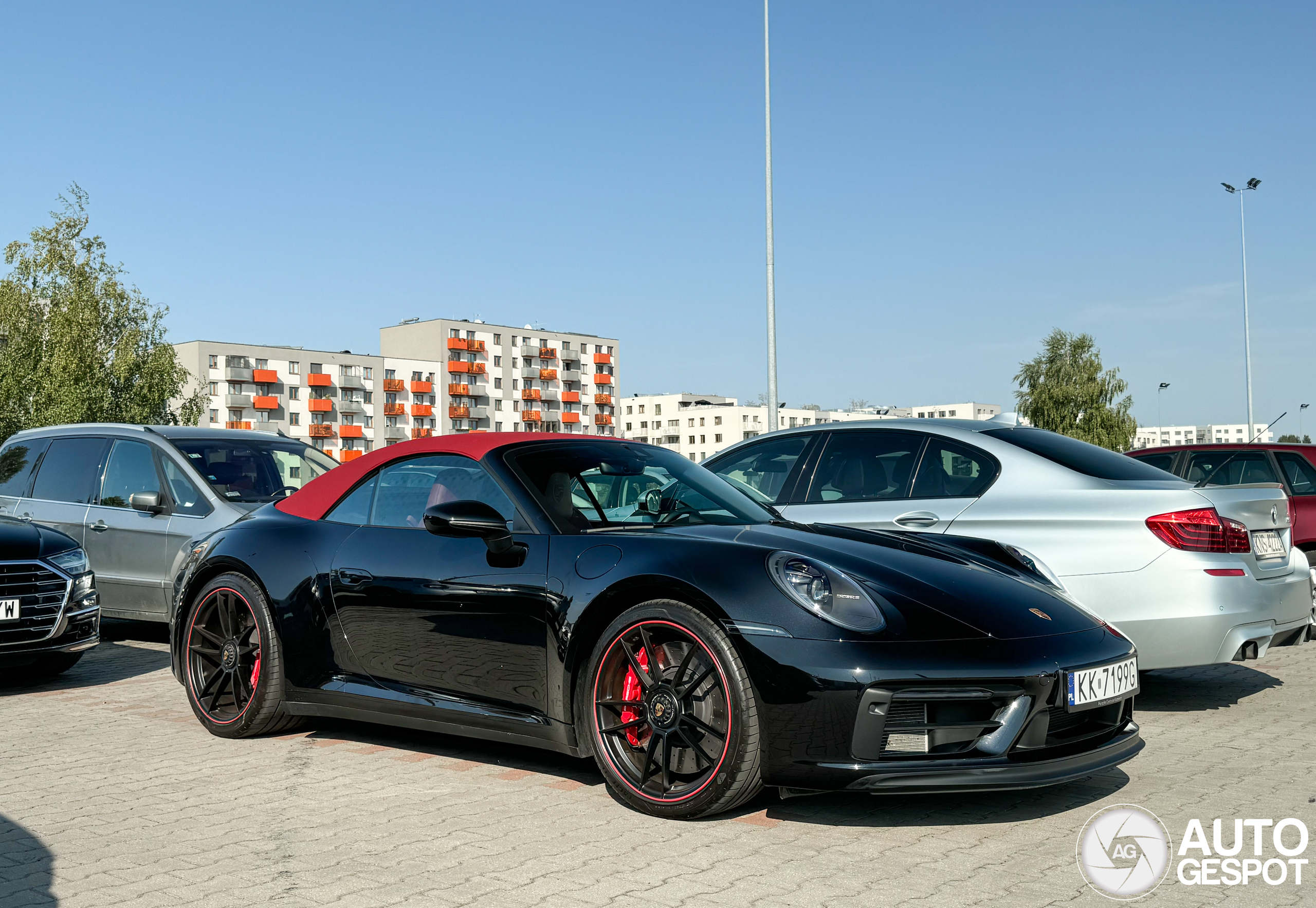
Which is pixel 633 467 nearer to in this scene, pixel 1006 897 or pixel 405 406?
pixel 1006 897

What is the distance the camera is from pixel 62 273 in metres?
49.6

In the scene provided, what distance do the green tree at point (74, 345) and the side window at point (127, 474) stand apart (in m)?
41.0

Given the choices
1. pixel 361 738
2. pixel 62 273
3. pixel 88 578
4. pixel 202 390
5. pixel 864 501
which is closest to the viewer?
pixel 361 738

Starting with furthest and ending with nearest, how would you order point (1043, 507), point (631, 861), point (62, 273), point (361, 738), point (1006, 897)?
point (62, 273) < point (1043, 507) < point (361, 738) < point (631, 861) < point (1006, 897)

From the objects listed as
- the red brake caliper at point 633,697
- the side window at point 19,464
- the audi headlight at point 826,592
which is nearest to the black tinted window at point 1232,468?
the audi headlight at point 826,592

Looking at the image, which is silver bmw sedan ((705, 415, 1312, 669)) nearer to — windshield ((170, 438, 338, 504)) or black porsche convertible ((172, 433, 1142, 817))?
black porsche convertible ((172, 433, 1142, 817))

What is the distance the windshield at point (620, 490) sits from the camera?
4906 mm

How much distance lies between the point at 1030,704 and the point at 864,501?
333cm

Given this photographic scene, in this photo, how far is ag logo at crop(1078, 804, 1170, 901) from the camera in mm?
3473

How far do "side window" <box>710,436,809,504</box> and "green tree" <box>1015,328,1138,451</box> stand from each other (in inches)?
2472

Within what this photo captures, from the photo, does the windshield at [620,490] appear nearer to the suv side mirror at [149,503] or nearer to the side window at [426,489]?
the side window at [426,489]

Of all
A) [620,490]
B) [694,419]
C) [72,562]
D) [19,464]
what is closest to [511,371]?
[694,419]

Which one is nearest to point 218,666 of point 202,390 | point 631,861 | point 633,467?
point 633,467

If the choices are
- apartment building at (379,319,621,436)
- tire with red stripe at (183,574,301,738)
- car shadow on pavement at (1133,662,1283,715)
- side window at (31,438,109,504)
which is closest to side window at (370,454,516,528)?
tire with red stripe at (183,574,301,738)
